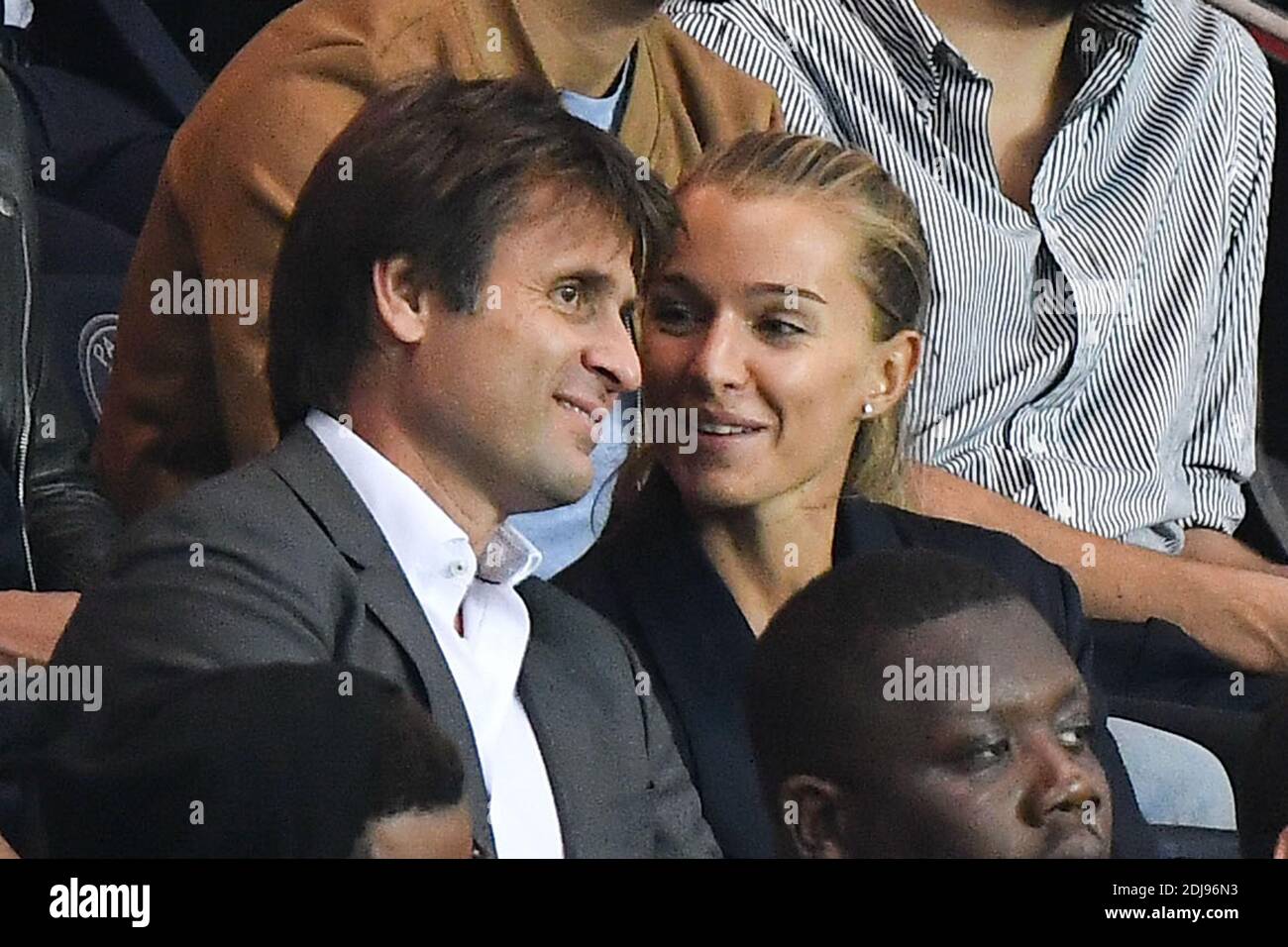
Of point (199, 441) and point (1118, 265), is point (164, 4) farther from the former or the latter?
point (1118, 265)

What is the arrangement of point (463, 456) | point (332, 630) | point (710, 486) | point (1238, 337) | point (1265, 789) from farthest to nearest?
point (1238, 337), point (1265, 789), point (710, 486), point (463, 456), point (332, 630)

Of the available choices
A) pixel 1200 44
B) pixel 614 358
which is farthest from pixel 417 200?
pixel 1200 44

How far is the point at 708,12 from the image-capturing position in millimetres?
2289

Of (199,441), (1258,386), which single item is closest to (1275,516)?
(1258,386)

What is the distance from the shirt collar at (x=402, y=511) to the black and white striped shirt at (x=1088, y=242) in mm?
432

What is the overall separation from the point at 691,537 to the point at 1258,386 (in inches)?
23.1

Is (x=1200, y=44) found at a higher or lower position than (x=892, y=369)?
higher

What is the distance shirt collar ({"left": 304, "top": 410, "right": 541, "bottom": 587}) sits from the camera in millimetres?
2045

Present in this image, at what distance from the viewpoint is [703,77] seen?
225cm

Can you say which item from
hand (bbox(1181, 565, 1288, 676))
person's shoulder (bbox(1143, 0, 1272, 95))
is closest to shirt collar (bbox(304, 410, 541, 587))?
hand (bbox(1181, 565, 1288, 676))

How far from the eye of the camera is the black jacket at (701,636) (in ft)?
7.07

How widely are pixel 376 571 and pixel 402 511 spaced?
2.4 inches

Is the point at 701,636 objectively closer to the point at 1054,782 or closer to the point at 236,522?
the point at 1054,782

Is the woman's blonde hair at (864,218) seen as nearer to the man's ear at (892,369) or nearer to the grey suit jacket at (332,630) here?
the man's ear at (892,369)
